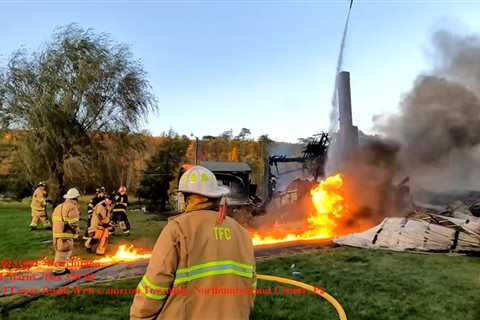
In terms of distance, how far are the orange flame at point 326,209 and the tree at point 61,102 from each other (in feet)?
28.2

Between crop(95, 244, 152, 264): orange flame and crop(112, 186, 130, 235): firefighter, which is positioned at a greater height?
crop(112, 186, 130, 235): firefighter

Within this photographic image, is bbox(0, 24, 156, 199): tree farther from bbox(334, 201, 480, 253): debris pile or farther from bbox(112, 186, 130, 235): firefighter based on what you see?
bbox(334, 201, 480, 253): debris pile

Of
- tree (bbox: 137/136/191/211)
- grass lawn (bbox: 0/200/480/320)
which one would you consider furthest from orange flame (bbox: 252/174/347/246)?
tree (bbox: 137/136/191/211)

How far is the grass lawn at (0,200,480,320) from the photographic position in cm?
531

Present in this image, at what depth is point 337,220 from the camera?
1505 centimetres

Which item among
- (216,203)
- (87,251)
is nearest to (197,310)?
(216,203)

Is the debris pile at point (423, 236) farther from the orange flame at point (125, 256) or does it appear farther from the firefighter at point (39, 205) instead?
the firefighter at point (39, 205)

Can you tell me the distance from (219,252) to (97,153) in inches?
456

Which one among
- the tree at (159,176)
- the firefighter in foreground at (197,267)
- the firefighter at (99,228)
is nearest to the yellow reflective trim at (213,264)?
the firefighter in foreground at (197,267)

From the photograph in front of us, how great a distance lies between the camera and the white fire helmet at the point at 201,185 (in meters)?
2.28

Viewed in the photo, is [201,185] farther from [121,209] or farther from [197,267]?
[121,209]

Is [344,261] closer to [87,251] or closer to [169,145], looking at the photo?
[87,251]

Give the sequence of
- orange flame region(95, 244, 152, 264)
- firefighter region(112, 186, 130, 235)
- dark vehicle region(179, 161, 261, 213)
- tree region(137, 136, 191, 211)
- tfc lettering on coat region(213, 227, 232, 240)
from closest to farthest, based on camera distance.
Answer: tfc lettering on coat region(213, 227, 232, 240) < orange flame region(95, 244, 152, 264) < firefighter region(112, 186, 130, 235) < dark vehicle region(179, 161, 261, 213) < tree region(137, 136, 191, 211)

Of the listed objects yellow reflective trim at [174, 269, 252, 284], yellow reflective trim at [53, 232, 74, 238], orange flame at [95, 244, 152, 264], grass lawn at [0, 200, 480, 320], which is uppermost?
yellow reflective trim at [174, 269, 252, 284]
